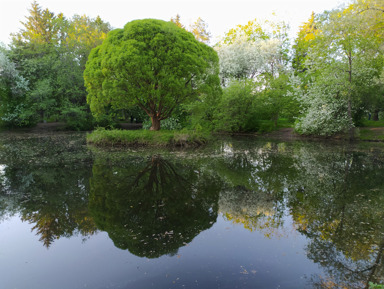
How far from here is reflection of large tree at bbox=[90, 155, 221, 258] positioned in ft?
18.9

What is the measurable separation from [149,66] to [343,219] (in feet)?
49.3

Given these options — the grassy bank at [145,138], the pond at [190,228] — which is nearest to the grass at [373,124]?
the pond at [190,228]

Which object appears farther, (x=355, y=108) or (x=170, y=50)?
(x=355, y=108)

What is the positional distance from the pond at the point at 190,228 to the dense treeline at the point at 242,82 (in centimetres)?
995

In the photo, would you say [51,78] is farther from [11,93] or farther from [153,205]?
[153,205]

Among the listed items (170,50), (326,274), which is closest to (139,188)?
(326,274)

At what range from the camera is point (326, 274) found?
15.3 ft

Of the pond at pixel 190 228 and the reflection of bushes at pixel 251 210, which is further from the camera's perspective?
the reflection of bushes at pixel 251 210

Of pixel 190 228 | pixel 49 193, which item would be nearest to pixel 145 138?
pixel 49 193

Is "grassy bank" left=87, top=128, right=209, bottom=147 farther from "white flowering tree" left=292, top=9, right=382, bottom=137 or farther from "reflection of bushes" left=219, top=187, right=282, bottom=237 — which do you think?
"white flowering tree" left=292, top=9, right=382, bottom=137

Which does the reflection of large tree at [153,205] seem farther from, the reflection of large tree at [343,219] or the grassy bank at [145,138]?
the grassy bank at [145,138]

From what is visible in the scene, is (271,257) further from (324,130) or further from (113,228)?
(324,130)

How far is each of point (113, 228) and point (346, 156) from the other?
15780 millimetres

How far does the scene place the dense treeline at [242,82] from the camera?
63.6 feet
